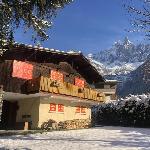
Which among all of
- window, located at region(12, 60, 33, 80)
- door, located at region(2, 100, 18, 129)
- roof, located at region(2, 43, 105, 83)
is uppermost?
roof, located at region(2, 43, 105, 83)

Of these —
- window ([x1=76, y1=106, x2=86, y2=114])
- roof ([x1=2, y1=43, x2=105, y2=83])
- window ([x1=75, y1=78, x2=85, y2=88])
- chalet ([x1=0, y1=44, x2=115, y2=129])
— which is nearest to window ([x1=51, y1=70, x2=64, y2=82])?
chalet ([x1=0, y1=44, x2=115, y2=129])

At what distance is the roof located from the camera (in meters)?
31.7

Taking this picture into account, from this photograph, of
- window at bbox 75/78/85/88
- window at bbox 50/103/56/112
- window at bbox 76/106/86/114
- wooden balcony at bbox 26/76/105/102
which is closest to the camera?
wooden balcony at bbox 26/76/105/102

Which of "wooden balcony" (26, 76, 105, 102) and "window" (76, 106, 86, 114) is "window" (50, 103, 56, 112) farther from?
"window" (76, 106, 86, 114)

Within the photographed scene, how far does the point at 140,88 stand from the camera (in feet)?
647

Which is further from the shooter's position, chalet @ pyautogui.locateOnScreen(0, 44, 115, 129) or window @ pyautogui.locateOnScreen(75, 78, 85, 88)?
window @ pyautogui.locateOnScreen(75, 78, 85, 88)

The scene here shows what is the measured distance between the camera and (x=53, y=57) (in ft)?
117

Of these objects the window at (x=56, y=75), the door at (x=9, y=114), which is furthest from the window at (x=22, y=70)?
the door at (x=9, y=114)

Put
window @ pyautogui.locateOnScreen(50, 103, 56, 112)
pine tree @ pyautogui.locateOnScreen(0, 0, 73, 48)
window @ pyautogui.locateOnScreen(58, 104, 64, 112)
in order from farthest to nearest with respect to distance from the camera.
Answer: window @ pyautogui.locateOnScreen(58, 104, 64, 112)
window @ pyautogui.locateOnScreen(50, 103, 56, 112)
pine tree @ pyautogui.locateOnScreen(0, 0, 73, 48)

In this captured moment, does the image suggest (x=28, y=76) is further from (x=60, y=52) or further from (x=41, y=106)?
(x=60, y=52)

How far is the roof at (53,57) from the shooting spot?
31.7m

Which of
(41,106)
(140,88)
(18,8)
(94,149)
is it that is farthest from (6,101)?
(140,88)

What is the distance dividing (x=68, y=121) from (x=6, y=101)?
688 cm

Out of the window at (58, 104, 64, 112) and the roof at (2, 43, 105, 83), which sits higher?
the roof at (2, 43, 105, 83)
